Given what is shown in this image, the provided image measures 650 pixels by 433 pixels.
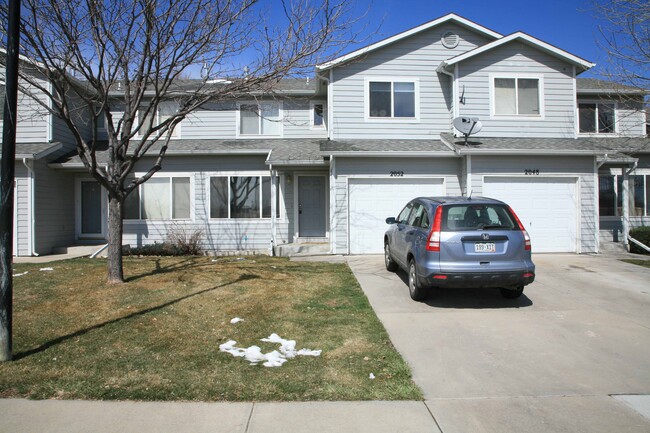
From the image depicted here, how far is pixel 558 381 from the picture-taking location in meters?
4.16

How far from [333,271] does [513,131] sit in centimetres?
761

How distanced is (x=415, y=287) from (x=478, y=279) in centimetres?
111

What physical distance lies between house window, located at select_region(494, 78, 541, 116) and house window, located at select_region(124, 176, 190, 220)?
10.4 meters

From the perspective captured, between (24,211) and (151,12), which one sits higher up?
(151,12)

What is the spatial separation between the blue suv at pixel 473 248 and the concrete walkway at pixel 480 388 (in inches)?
22.1

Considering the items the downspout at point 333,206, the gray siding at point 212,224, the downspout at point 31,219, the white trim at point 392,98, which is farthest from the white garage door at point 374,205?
the downspout at point 31,219

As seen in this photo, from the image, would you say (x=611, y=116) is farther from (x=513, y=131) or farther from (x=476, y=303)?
(x=476, y=303)

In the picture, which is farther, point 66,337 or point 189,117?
point 189,117

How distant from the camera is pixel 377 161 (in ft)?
40.2

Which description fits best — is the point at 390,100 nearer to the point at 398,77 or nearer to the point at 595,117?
the point at 398,77

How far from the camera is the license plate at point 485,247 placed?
20.8 ft

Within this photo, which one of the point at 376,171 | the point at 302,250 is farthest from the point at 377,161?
the point at 302,250

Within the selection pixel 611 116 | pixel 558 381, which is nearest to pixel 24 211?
pixel 558 381

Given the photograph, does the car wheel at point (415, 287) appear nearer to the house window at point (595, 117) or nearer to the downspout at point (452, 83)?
the downspout at point (452, 83)
